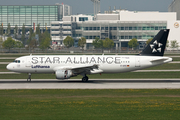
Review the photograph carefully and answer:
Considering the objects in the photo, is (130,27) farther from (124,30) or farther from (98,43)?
(98,43)

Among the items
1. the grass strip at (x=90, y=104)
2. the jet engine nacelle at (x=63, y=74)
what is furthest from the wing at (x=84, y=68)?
the grass strip at (x=90, y=104)

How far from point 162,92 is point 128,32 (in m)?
135

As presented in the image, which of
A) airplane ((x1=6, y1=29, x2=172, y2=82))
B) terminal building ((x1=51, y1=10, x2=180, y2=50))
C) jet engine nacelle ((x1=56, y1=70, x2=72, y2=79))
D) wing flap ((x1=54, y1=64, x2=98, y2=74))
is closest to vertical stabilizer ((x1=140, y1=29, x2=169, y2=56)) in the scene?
airplane ((x1=6, y1=29, x2=172, y2=82))

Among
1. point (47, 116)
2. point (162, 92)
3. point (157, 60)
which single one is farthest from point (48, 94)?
point (157, 60)

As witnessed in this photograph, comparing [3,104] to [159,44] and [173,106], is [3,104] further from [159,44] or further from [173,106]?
[159,44]

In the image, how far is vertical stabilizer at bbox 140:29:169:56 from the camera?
43.3m

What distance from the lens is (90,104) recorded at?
86.5ft

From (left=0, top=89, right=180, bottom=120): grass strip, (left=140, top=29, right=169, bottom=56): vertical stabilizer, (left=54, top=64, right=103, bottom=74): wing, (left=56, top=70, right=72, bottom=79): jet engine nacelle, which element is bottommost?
(left=0, top=89, right=180, bottom=120): grass strip

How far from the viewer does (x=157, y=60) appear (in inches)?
1663

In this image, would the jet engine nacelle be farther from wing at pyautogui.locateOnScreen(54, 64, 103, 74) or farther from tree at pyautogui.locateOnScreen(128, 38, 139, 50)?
tree at pyautogui.locateOnScreen(128, 38, 139, 50)

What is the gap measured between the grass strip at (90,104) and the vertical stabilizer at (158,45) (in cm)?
1052

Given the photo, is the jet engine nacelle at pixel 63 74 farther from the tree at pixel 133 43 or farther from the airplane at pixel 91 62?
the tree at pixel 133 43

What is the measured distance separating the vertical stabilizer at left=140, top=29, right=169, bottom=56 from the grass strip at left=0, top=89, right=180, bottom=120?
10.5 m

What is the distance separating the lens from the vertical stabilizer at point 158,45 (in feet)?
142
